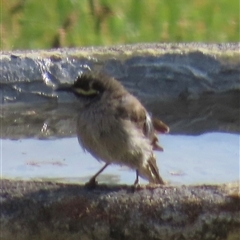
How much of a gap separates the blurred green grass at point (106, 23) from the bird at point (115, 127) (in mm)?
4065

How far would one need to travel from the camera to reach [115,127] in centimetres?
450

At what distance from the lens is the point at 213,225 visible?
3498 millimetres

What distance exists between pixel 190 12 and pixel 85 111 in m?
4.81

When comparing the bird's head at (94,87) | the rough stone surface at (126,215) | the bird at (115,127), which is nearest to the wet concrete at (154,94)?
the bird at (115,127)

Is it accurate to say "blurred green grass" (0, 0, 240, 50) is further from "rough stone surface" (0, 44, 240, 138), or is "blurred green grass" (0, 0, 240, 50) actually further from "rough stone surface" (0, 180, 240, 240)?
"rough stone surface" (0, 180, 240, 240)

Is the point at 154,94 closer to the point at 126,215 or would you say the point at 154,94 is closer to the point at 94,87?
the point at 94,87

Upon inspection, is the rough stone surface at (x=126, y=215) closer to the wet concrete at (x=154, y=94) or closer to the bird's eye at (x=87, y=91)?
the wet concrete at (x=154, y=94)

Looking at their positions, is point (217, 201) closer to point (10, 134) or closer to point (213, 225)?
point (213, 225)

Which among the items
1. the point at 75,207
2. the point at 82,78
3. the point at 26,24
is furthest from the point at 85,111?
the point at 26,24

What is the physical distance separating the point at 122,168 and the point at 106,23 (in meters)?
3.84

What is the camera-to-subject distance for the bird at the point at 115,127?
4480mm

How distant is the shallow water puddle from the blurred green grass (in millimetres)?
3445

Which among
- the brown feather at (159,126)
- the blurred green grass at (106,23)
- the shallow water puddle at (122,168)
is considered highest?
the brown feather at (159,126)

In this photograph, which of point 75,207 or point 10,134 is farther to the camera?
point 10,134
